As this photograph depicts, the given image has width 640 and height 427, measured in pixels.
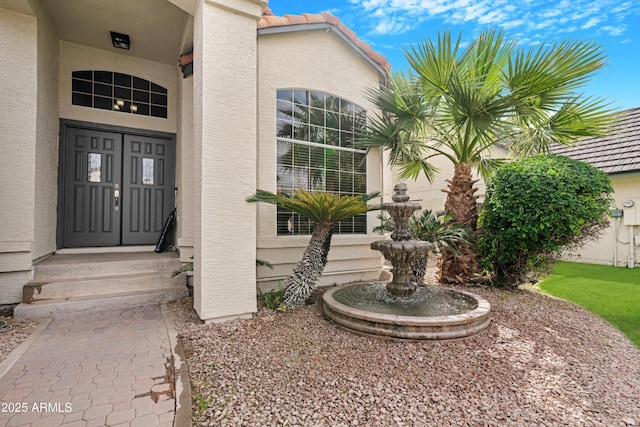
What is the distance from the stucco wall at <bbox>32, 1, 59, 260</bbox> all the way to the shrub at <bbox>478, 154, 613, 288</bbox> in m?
Result: 8.00

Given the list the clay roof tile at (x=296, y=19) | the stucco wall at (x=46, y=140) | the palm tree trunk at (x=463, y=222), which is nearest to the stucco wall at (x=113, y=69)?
the stucco wall at (x=46, y=140)

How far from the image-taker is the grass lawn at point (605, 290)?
15.5ft

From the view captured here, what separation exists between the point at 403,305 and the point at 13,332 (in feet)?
16.3

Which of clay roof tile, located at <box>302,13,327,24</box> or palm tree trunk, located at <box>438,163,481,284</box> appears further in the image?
palm tree trunk, located at <box>438,163,481,284</box>

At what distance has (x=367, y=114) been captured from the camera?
691 centimetres

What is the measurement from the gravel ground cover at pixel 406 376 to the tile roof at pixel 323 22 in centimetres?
516

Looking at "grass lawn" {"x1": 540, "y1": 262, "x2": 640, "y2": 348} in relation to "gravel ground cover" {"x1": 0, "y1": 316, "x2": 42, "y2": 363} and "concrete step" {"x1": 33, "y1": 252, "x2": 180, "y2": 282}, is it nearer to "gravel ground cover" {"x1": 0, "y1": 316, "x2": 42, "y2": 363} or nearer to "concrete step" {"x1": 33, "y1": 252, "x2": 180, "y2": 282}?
"concrete step" {"x1": 33, "y1": 252, "x2": 180, "y2": 282}

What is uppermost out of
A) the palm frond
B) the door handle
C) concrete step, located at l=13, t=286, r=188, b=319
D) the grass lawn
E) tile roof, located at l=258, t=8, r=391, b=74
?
tile roof, located at l=258, t=8, r=391, b=74

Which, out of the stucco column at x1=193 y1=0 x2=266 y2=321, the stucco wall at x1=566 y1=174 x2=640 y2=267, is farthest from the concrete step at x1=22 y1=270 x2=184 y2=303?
the stucco wall at x1=566 y1=174 x2=640 y2=267

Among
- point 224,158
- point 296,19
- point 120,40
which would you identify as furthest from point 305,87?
point 120,40

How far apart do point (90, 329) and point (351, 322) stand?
330cm

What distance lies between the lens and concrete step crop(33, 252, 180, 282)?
15.3ft

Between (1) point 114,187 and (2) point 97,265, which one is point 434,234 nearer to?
(2) point 97,265

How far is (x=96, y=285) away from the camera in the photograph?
472 centimetres
